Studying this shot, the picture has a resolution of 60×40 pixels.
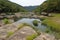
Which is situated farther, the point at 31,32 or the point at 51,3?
the point at 51,3

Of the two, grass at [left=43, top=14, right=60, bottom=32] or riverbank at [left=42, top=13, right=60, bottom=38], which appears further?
grass at [left=43, top=14, right=60, bottom=32]

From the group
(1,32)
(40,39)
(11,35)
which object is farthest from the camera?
(1,32)

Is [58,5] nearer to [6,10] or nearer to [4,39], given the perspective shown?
[6,10]

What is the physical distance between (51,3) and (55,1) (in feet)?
11.0

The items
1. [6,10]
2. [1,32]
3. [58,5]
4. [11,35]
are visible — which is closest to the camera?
[11,35]

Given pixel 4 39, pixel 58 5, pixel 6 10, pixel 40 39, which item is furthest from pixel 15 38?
pixel 6 10

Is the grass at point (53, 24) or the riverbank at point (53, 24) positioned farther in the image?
the grass at point (53, 24)

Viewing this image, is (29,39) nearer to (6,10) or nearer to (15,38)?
(15,38)

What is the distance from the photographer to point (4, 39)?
2972 centimetres

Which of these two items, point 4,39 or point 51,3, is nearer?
point 4,39

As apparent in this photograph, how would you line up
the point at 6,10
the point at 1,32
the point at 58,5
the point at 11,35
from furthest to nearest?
the point at 6,10
the point at 58,5
the point at 1,32
the point at 11,35

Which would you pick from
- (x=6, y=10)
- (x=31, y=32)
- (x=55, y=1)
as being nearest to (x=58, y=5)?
(x=55, y=1)

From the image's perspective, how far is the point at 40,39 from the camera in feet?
95.6

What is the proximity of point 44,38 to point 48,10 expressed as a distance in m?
88.7
